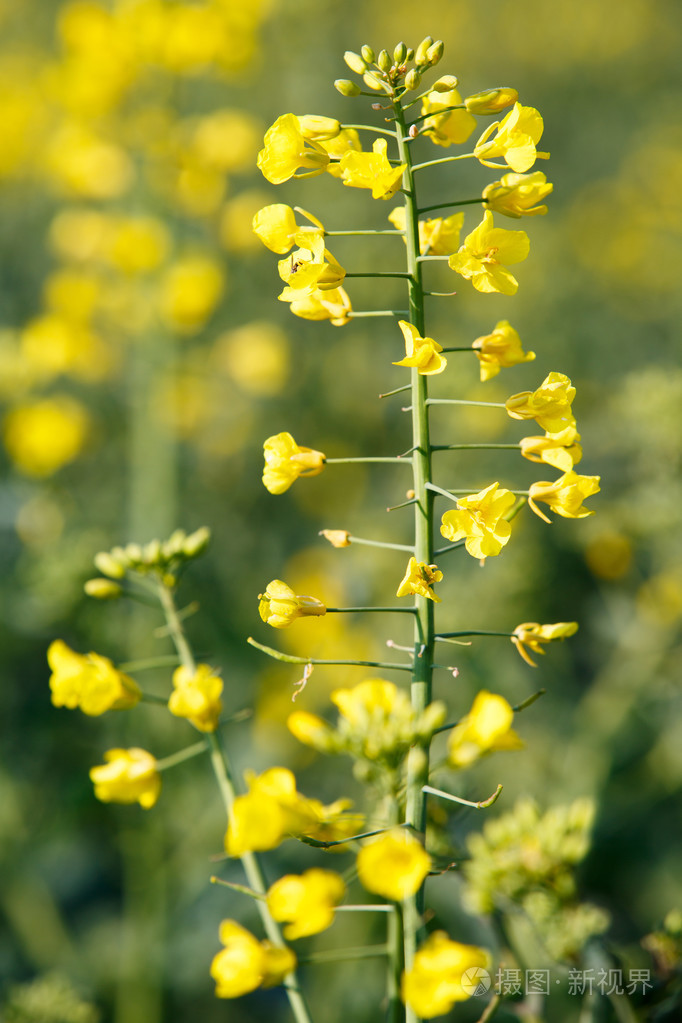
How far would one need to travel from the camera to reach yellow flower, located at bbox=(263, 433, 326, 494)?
1267 millimetres

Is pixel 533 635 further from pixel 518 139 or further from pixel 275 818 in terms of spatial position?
pixel 518 139

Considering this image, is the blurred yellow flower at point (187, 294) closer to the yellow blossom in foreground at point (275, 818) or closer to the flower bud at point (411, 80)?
the flower bud at point (411, 80)

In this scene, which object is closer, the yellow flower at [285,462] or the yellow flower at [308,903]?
the yellow flower at [308,903]

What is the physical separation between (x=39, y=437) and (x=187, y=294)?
897 millimetres

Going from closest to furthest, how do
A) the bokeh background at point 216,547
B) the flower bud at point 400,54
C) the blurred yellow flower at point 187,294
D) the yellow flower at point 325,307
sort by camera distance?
1. the flower bud at point 400,54
2. the yellow flower at point 325,307
3. the bokeh background at point 216,547
4. the blurred yellow flower at point 187,294

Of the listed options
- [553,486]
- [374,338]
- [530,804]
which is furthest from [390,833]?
[374,338]

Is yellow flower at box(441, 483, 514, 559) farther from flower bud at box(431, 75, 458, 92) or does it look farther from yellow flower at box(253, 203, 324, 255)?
flower bud at box(431, 75, 458, 92)

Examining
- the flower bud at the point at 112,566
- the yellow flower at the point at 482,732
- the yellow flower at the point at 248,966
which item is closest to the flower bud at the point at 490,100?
the yellow flower at the point at 482,732

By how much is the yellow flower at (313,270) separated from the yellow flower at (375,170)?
0.10 metres

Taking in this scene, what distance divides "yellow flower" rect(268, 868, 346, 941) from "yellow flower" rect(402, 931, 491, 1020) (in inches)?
5.0

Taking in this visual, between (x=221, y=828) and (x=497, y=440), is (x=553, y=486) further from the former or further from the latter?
(x=497, y=440)

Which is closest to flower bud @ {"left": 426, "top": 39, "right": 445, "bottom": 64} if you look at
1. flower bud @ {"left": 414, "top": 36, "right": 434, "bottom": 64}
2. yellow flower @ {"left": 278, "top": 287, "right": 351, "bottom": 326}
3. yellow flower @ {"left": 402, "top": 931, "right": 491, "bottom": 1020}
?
flower bud @ {"left": 414, "top": 36, "right": 434, "bottom": 64}

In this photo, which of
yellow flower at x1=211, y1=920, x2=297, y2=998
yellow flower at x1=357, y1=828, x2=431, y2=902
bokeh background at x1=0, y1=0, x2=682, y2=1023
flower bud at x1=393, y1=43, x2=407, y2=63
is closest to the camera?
yellow flower at x1=357, y1=828, x2=431, y2=902

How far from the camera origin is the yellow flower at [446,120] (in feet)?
3.96
